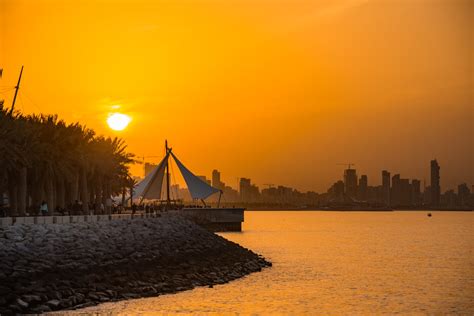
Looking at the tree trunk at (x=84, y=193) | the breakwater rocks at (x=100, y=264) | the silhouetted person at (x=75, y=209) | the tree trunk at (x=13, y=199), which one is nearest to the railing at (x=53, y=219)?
the breakwater rocks at (x=100, y=264)

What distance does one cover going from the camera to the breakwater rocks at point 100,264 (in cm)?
4772

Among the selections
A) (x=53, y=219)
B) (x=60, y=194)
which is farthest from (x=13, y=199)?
(x=53, y=219)

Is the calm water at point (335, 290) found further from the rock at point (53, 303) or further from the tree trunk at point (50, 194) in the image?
the tree trunk at point (50, 194)

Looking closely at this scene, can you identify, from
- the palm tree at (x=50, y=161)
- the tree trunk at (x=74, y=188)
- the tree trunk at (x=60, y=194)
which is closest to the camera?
the palm tree at (x=50, y=161)

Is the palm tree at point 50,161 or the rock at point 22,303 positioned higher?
the palm tree at point 50,161

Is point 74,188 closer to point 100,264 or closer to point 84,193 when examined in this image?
point 84,193

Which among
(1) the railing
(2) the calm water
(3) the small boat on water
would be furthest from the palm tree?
(3) the small boat on water

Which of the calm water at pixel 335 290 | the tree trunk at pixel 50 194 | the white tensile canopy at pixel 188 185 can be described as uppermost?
→ the white tensile canopy at pixel 188 185

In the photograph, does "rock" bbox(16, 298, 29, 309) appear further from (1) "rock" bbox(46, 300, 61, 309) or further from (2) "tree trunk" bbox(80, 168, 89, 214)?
(2) "tree trunk" bbox(80, 168, 89, 214)

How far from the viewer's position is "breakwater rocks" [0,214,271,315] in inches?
1879

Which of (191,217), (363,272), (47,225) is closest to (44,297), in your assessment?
(47,225)

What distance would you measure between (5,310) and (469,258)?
78813 millimetres

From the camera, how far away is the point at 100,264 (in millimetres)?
58938

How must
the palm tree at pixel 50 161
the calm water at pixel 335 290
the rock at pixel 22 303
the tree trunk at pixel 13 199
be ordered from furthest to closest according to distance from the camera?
the tree trunk at pixel 13 199 → the palm tree at pixel 50 161 → the calm water at pixel 335 290 → the rock at pixel 22 303
